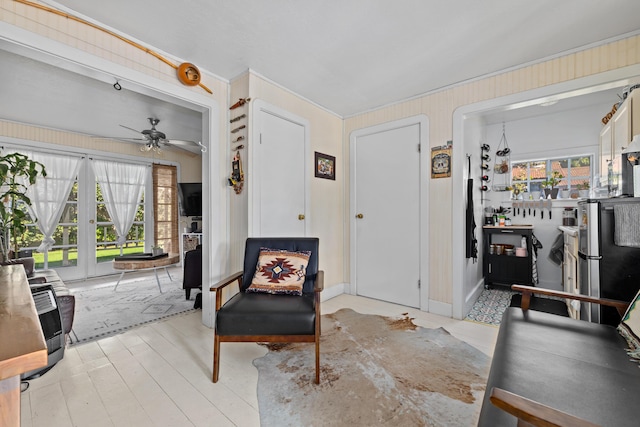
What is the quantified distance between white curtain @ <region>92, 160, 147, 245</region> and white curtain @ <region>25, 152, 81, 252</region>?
388mm

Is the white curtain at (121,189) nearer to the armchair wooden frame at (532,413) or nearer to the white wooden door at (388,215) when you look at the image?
the white wooden door at (388,215)

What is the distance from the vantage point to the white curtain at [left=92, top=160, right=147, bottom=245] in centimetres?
475

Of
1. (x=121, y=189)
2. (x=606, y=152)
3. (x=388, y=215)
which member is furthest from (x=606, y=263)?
(x=121, y=189)

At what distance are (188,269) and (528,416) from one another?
326cm

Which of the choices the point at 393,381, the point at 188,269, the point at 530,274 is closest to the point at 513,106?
the point at 530,274

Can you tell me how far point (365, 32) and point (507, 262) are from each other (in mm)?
3435

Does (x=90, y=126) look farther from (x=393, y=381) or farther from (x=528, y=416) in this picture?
(x=528, y=416)

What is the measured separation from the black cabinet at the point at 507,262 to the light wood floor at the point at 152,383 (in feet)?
5.17

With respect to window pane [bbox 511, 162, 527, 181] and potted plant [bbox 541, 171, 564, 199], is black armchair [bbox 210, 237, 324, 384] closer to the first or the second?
potted plant [bbox 541, 171, 564, 199]

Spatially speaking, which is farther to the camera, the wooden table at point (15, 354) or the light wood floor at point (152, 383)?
the light wood floor at point (152, 383)

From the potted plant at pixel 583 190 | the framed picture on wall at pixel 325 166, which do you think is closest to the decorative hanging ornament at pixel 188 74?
the framed picture on wall at pixel 325 166

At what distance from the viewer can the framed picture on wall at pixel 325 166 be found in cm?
328

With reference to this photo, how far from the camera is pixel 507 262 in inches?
147

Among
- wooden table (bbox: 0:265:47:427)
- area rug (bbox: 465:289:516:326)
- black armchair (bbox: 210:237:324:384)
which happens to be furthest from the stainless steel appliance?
wooden table (bbox: 0:265:47:427)
